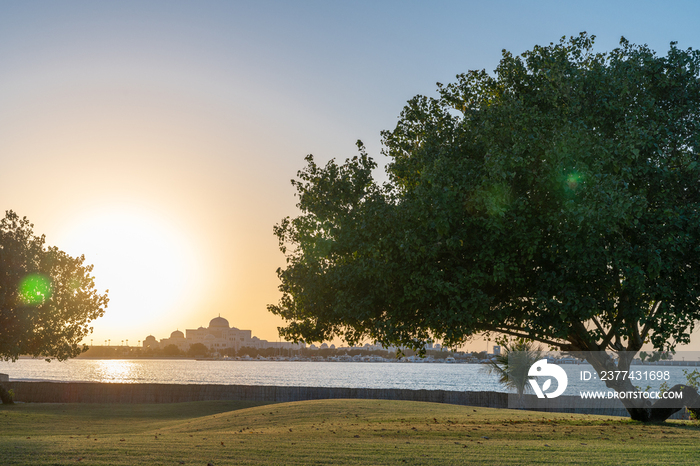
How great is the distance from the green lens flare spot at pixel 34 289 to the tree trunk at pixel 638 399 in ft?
85.4

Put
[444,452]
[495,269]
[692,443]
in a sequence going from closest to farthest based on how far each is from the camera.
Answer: [444,452]
[692,443]
[495,269]

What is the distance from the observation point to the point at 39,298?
30016mm

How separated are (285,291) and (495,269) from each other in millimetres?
7496

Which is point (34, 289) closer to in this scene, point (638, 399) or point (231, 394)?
point (231, 394)

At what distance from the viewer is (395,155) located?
20.8 meters

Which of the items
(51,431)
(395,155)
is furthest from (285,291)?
(51,431)

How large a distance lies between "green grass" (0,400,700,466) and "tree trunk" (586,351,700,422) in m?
0.60

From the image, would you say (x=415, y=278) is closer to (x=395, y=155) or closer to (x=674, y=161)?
(x=395, y=155)

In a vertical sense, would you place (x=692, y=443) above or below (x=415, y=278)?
below

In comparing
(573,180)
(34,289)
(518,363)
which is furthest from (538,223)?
(518,363)

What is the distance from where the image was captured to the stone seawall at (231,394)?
34.4 meters

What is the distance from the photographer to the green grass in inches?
406

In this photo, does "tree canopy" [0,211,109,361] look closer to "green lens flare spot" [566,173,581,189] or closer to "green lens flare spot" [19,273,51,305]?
"green lens flare spot" [19,273,51,305]

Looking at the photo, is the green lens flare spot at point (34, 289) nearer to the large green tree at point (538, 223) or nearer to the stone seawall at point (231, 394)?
the stone seawall at point (231, 394)
